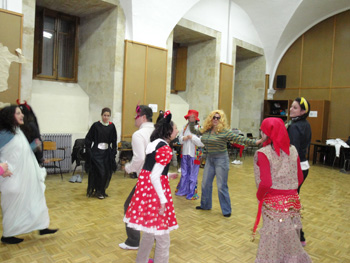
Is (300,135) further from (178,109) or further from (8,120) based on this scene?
(178,109)

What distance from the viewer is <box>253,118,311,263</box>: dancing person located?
8.42 ft

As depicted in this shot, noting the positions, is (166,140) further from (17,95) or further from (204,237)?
(17,95)

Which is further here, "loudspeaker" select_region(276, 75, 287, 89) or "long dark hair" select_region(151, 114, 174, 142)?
"loudspeaker" select_region(276, 75, 287, 89)

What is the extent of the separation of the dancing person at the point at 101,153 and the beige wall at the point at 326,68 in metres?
9.71

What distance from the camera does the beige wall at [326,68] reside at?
1158cm

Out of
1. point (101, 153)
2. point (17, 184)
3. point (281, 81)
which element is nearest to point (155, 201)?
point (17, 184)

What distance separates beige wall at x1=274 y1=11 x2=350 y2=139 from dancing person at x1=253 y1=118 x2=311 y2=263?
410 inches

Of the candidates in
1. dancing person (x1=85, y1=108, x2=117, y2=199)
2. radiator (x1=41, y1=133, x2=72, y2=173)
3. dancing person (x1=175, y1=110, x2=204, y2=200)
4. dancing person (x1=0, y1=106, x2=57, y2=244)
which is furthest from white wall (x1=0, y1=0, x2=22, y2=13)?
dancing person (x1=175, y1=110, x2=204, y2=200)

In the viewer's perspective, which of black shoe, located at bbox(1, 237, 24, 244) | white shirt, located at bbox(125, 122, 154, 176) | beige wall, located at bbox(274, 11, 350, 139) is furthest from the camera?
beige wall, located at bbox(274, 11, 350, 139)

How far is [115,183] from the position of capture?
653 cm

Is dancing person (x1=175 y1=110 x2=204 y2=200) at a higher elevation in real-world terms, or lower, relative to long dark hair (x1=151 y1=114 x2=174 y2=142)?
lower

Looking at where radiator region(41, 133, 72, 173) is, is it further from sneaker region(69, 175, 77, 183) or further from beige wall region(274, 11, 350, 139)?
beige wall region(274, 11, 350, 139)

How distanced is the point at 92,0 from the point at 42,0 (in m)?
1.27

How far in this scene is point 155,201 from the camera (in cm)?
254
